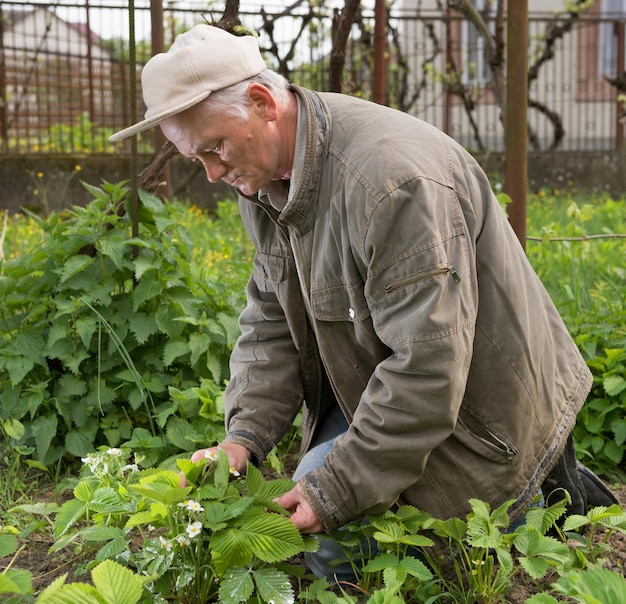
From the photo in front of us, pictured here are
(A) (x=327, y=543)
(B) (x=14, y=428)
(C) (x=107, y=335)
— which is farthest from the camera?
(C) (x=107, y=335)

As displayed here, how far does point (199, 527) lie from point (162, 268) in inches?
58.8

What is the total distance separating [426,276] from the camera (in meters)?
1.88

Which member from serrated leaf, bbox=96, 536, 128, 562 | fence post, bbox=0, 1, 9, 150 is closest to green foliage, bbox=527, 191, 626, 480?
serrated leaf, bbox=96, 536, 128, 562

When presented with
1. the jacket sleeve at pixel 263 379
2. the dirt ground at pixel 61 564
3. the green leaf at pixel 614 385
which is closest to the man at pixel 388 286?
the jacket sleeve at pixel 263 379

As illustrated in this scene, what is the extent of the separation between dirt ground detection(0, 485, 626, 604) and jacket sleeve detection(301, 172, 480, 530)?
1.78 feet

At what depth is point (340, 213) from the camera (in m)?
2.01

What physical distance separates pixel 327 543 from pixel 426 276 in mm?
819

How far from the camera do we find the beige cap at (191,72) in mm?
1953

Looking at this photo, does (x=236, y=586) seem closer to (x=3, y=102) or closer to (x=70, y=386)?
(x=70, y=386)

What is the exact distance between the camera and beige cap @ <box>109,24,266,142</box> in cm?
195

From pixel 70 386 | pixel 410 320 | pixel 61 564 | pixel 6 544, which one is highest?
pixel 410 320

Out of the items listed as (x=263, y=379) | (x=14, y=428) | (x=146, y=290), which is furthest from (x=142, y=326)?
(x=263, y=379)

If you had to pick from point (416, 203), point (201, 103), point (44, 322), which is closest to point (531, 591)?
point (416, 203)

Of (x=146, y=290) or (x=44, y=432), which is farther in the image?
(x=146, y=290)
